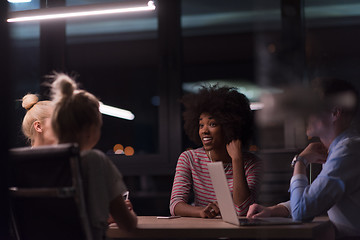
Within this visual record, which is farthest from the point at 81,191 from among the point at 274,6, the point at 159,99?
the point at 274,6

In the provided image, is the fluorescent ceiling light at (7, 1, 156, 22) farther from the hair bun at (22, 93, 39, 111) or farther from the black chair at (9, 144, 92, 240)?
the black chair at (9, 144, 92, 240)

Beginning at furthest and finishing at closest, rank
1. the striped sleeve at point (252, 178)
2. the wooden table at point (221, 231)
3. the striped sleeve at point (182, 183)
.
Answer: the striped sleeve at point (182, 183) < the striped sleeve at point (252, 178) < the wooden table at point (221, 231)

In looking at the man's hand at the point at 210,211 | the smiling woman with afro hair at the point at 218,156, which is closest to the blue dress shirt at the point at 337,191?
the man's hand at the point at 210,211

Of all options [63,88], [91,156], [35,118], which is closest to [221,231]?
[91,156]

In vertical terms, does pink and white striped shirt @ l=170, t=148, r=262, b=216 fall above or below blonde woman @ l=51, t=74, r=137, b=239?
below

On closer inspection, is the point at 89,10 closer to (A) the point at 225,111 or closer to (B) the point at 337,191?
(A) the point at 225,111

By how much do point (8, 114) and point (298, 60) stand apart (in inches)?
97.7

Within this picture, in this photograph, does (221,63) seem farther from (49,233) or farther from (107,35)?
(49,233)

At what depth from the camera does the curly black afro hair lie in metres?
3.08

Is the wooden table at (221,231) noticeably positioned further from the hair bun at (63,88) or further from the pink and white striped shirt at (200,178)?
the pink and white striped shirt at (200,178)

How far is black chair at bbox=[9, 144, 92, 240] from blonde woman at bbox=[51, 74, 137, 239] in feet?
0.27

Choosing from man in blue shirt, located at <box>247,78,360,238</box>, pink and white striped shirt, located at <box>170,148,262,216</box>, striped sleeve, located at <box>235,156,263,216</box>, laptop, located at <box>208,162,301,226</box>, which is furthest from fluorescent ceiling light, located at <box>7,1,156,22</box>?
laptop, located at <box>208,162,301,226</box>

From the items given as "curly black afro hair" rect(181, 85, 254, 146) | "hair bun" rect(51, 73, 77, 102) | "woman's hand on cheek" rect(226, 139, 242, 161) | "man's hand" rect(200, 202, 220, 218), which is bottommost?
"man's hand" rect(200, 202, 220, 218)

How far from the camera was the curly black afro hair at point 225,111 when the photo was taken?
10.1 feet
